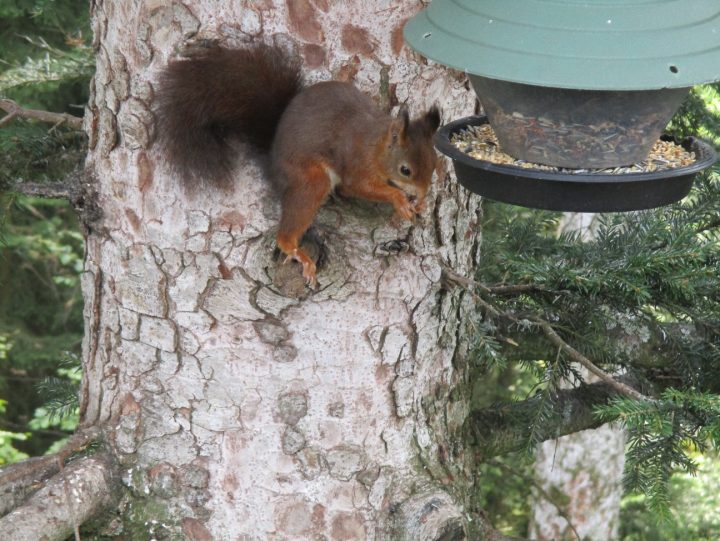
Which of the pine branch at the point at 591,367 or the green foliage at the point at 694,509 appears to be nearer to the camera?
the pine branch at the point at 591,367

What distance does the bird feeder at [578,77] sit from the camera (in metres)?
1.22

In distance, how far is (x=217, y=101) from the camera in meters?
1.65

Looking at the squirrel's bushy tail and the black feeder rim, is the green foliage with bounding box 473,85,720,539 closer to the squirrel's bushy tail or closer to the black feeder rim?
the black feeder rim

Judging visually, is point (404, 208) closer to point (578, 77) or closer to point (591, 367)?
point (591, 367)

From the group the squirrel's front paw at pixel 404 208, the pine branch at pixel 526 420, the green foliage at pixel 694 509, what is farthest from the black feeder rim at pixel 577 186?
the green foliage at pixel 694 509

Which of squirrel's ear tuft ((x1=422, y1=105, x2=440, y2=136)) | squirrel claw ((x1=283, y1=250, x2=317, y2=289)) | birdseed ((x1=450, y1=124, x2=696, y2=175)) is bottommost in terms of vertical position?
squirrel claw ((x1=283, y1=250, x2=317, y2=289))

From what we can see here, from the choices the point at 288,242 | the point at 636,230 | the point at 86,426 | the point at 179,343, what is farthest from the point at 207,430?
the point at 636,230

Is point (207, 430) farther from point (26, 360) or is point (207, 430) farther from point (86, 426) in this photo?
point (26, 360)

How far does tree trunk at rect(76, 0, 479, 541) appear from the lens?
1704mm

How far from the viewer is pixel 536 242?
93.6 inches

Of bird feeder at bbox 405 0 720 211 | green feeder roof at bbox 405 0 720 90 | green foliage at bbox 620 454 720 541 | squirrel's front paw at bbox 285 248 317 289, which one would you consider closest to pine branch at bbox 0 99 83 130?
squirrel's front paw at bbox 285 248 317 289

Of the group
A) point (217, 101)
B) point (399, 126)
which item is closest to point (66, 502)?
point (217, 101)

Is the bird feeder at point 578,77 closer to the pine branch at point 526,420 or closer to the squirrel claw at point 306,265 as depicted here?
the squirrel claw at point 306,265

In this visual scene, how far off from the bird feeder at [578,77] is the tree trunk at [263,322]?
258mm
